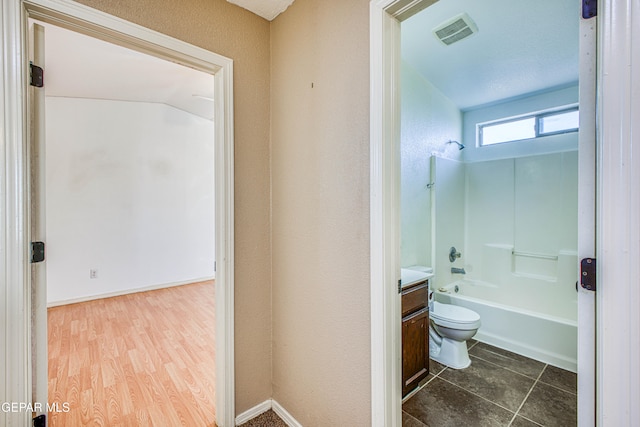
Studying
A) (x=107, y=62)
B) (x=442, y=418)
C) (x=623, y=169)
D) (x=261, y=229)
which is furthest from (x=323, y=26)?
(x=107, y=62)

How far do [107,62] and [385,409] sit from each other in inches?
150

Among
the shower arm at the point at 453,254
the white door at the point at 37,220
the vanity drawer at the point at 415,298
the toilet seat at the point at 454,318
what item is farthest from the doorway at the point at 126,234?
the shower arm at the point at 453,254

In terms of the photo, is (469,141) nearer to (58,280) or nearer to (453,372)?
(453,372)

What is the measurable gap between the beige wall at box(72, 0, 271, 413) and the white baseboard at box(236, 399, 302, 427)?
0.04m

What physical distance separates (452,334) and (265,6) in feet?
9.18

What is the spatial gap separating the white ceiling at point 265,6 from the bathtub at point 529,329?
9.36ft

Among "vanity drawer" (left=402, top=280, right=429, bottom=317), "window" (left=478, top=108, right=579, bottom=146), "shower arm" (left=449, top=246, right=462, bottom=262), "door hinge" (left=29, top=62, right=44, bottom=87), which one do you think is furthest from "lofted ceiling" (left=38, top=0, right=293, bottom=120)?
→ "window" (left=478, top=108, right=579, bottom=146)

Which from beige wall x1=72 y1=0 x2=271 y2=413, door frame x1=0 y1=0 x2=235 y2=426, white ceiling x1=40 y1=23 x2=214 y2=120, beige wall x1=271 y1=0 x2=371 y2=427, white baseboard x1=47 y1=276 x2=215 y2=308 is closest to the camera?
door frame x1=0 y1=0 x2=235 y2=426

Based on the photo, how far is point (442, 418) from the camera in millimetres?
1792

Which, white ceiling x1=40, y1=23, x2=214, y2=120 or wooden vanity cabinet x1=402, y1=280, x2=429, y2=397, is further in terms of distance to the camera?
white ceiling x1=40, y1=23, x2=214, y2=120

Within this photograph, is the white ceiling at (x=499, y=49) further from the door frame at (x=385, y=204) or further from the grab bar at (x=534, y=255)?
the grab bar at (x=534, y=255)

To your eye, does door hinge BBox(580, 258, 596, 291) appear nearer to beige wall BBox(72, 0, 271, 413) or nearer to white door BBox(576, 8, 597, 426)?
white door BBox(576, 8, 597, 426)

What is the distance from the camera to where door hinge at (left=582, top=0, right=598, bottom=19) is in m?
0.74

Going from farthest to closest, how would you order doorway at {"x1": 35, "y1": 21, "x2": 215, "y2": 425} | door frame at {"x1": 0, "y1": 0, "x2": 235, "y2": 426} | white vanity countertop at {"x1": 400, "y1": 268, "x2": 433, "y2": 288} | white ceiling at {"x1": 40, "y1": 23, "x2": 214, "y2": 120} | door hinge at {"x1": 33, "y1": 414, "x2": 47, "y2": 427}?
1. white ceiling at {"x1": 40, "y1": 23, "x2": 214, "y2": 120}
2. doorway at {"x1": 35, "y1": 21, "x2": 215, "y2": 425}
3. white vanity countertop at {"x1": 400, "y1": 268, "x2": 433, "y2": 288}
4. door hinge at {"x1": 33, "y1": 414, "x2": 47, "y2": 427}
5. door frame at {"x1": 0, "y1": 0, "x2": 235, "y2": 426}
